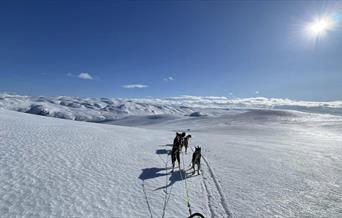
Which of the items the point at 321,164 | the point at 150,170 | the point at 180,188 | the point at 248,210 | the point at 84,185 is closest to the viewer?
the point at 248,210

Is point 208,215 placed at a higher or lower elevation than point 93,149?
lower

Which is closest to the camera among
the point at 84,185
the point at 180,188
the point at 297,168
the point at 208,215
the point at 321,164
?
the point at 208,215

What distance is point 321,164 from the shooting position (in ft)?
50.6

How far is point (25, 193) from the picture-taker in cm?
734

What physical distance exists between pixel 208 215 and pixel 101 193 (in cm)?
375

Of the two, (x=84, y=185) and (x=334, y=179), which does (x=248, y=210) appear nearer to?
(x=84, y=185)

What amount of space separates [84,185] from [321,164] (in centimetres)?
1497

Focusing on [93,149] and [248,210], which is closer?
[248,210]

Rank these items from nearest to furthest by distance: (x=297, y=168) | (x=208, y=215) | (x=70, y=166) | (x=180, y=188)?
(x=208, y=215)
(x=180, y=188)
(x=70, y=166)
(x=297, y=168)

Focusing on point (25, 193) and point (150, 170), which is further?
point (150, 170)

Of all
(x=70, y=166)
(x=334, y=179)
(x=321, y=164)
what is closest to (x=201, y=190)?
(x=70, y=166)

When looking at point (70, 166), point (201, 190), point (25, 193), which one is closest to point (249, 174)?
point (201, 190)

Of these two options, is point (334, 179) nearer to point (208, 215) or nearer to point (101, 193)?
point (208, 215)

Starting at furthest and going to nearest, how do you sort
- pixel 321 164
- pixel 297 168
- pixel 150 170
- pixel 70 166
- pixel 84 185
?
pixel 321 164, pixel 297 168, pixel 150 170, pixel 70 166, pixel 84 185
